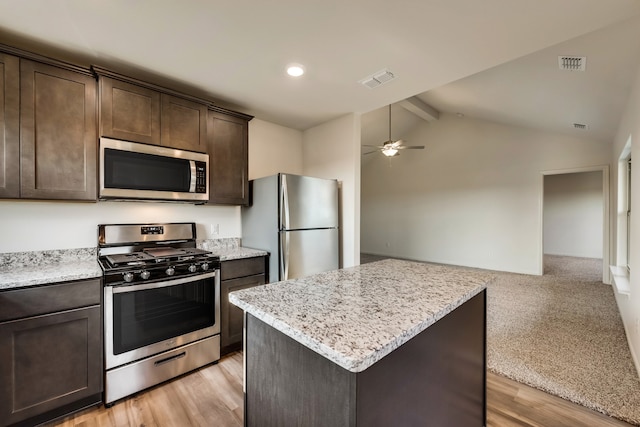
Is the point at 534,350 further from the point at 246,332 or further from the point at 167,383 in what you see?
the point at 167,383

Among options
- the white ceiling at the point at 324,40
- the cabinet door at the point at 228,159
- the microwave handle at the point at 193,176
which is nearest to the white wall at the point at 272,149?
the cabinet door at the point at 228,159

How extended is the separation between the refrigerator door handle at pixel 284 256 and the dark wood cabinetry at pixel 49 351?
4.62 feet

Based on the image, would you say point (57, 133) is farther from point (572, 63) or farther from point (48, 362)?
point (572, 63)

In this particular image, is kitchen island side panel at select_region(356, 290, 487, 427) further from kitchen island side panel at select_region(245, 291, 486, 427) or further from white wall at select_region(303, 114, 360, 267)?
white wall at select_region(303, 114, 360, 267)

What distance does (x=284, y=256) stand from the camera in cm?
268

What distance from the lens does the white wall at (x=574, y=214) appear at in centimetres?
716

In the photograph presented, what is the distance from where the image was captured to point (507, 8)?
5.03ft

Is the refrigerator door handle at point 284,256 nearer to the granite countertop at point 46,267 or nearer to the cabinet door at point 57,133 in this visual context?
the granite countertop at point 46,267

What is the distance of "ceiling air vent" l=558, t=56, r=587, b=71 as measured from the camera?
2.42m

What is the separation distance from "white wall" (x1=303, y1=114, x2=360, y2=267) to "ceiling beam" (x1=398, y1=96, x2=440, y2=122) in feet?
8.52

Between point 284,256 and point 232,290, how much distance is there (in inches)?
22.7

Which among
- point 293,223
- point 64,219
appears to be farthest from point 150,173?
point 293,223

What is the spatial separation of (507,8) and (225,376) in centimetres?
319

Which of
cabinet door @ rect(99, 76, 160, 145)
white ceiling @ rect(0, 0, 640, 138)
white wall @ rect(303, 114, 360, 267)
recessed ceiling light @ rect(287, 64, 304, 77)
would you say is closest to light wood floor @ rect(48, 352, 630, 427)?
white wall @ rect(303, 114, 360, 267)
